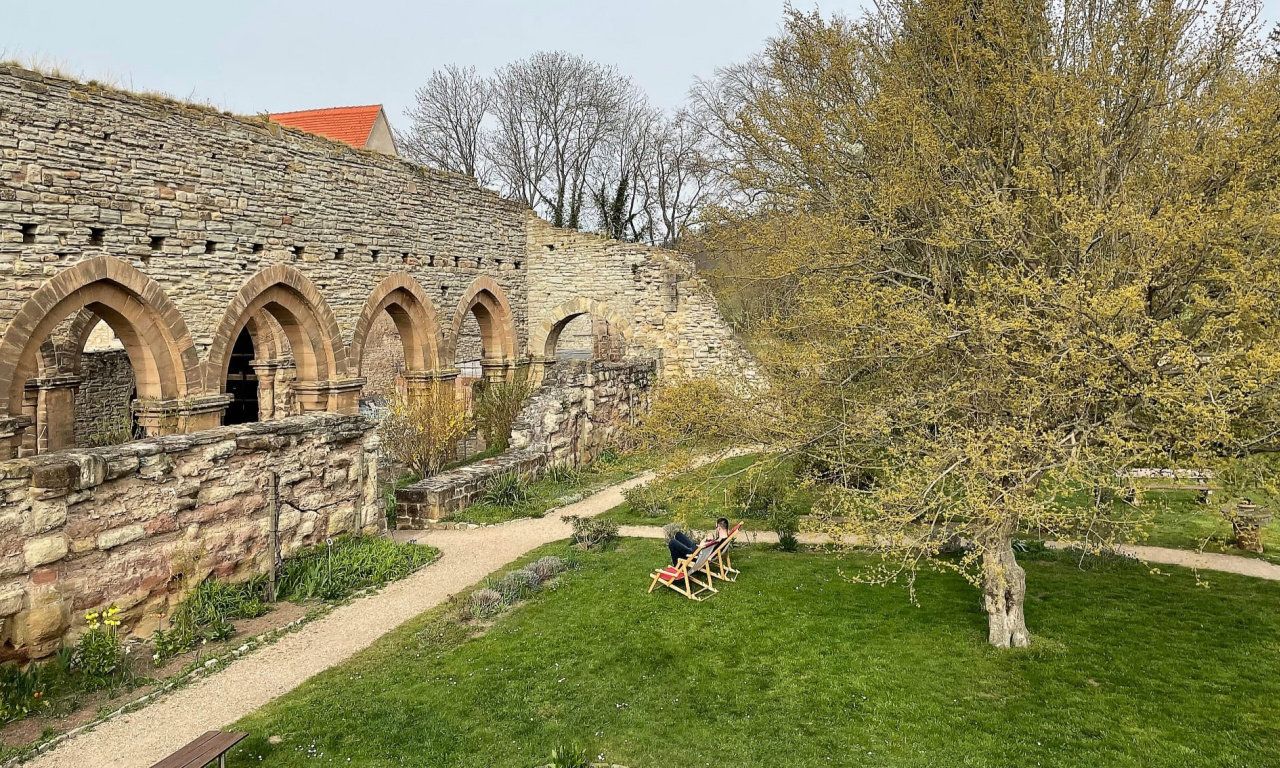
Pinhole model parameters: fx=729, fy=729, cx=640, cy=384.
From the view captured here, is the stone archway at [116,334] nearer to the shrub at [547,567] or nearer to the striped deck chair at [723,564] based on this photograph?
the shrub at [547,567]

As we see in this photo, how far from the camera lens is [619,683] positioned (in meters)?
5.46

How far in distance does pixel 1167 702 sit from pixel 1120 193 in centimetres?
351

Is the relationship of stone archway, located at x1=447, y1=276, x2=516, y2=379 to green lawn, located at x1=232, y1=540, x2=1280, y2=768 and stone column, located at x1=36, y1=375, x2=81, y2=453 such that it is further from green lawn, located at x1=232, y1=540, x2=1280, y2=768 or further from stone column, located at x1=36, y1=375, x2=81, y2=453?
green lawn, located at x1=232, y1=540, x2=1280, y2=768

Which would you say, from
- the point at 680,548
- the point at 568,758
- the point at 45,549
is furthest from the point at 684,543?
the point at 45,549

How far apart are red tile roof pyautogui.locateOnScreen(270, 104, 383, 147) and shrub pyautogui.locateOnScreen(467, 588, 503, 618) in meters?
17.9

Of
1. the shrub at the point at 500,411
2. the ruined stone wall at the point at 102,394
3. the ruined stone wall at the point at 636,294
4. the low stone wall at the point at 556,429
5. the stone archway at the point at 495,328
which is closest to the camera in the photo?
the low stone wall at the point at 556,429

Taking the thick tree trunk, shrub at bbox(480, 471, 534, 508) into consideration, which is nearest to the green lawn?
the thick tree trunk

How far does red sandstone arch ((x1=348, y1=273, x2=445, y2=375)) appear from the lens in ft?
49.5

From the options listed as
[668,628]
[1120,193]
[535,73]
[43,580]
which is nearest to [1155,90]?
[1120,193]

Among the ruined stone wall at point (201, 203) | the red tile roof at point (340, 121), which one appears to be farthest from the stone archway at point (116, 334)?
the red tile roof at point (340, 121)

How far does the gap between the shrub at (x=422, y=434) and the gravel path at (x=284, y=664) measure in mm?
2639

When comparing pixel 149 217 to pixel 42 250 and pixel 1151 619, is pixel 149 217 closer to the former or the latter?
pixel 42 250

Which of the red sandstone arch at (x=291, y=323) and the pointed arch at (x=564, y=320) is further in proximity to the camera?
the pointed arch at (x=564, y=320)

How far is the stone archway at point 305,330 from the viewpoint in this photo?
12.2 meters
